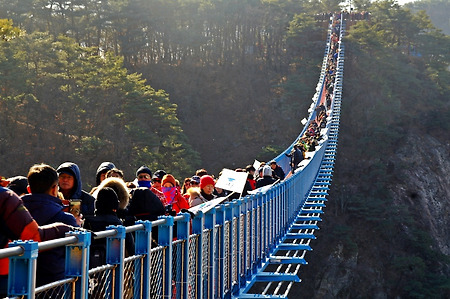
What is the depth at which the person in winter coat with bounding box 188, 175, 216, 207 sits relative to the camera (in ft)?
24.6

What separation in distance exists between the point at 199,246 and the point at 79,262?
8.45 feet

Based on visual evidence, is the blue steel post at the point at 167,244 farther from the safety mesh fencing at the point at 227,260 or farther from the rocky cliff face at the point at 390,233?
the rocky cliff face at the point at 390,233

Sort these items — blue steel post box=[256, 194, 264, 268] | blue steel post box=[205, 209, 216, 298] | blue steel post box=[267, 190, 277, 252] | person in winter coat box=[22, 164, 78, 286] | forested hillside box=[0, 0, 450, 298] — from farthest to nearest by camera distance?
forested hillside box=[0, 0, 450, 298]
blue steel post box=[267, 190, 277, 252]
blue steel post box=[256, 194, 264, 268]
blue steel post box=[205, 209, 216, 298]
person in winter coat box=[22, 164, 78, 286]

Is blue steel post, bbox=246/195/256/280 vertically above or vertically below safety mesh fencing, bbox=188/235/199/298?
below

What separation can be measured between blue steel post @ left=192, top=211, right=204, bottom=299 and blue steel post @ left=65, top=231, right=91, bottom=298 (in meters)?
2.32

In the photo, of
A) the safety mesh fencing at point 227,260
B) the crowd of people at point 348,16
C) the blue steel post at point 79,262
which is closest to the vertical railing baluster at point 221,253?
the safety mesh fencing at point 227,260

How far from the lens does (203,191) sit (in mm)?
7805

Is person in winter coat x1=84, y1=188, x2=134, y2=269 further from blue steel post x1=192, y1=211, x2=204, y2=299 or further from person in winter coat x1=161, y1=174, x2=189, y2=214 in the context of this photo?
person in winter coat x1=161, y1=174, x2=189, y2=214

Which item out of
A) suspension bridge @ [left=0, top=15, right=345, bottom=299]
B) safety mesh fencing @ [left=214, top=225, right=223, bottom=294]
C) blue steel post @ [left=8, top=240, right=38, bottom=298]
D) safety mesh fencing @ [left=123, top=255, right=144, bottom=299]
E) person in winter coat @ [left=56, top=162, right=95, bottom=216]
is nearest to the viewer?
blue steel post @ [left=8, top=240, right=38, bottom=298]

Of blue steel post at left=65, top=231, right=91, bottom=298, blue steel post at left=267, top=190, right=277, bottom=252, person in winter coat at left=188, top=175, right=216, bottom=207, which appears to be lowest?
blue steel post at left=267, top=190, right=277, bottom=252

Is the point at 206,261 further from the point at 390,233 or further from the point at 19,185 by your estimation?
the point at 390,233

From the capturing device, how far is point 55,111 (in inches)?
1210

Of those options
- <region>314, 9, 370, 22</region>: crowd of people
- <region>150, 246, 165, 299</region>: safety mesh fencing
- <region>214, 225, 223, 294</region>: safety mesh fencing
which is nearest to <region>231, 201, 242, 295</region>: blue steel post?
<region>214, 225, 223, 294</region>: safety mesh fencing

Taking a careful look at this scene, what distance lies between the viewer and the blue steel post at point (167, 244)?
4.73m
